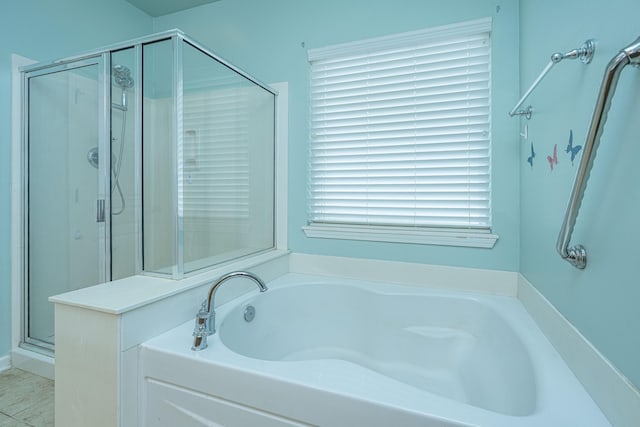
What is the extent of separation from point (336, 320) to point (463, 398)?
76cm

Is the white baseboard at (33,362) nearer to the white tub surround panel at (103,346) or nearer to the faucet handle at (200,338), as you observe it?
the white tub surround panel at (103,346)

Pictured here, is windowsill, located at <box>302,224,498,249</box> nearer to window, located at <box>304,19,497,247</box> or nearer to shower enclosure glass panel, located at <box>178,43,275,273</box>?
window, located at <box>304,19,497,247</box>

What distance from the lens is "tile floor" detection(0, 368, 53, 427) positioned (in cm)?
152

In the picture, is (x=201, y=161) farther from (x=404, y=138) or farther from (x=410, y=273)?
(x=410, y=273)

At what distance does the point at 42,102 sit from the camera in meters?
2.00

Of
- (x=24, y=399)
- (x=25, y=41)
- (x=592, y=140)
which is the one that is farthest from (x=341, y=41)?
(x=24, y=399)

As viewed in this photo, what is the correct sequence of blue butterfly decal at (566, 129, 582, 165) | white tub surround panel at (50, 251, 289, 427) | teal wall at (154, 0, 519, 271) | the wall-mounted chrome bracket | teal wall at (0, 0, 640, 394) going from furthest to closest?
teal wall at (154, 0, 519, 271) < the wall-mounted chrome bracket < white tub surround panel at (50, 251, 289, 427) < blue butterfly decal at (566, 129, 582, 165) < teal wall at (0, 0, 640, 394)

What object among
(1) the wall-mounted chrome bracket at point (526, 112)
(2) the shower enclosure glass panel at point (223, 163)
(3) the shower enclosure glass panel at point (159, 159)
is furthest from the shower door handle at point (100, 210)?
(1) the wall-mounted chrome bracket at point (526, 112)

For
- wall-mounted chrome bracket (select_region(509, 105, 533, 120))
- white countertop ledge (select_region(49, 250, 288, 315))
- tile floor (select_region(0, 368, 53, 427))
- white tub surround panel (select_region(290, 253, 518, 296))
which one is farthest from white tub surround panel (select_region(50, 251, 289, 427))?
wall-mounted chrome bracket (select_region(509, 105, 533, 120))

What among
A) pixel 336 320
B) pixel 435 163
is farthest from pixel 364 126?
pixel 336 320

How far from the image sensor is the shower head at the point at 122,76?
1.61 m

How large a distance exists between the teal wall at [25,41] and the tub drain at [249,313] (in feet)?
5.08

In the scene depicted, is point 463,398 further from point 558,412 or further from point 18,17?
point 18,17

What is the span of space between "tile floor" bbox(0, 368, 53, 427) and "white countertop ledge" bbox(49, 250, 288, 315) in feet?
2.65
